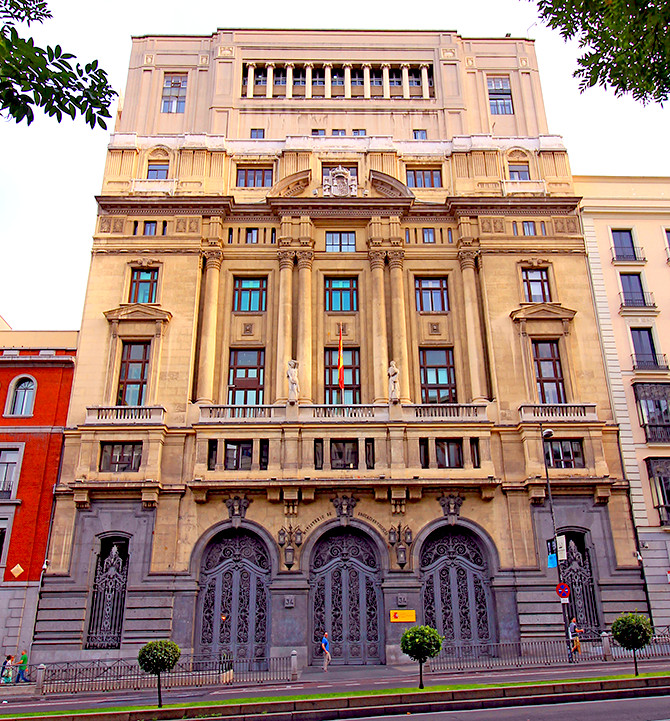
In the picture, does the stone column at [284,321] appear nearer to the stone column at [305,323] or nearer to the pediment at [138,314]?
the stone column at [305,323]

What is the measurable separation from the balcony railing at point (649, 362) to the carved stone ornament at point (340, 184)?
73.2 feet

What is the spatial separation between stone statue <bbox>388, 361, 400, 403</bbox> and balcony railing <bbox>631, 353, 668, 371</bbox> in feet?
50.8

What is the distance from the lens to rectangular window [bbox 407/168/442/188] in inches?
1933

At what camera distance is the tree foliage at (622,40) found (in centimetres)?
1385

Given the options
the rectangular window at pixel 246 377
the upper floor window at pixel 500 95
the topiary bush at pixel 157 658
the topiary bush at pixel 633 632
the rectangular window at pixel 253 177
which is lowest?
the topiary bush at pixel 157 658

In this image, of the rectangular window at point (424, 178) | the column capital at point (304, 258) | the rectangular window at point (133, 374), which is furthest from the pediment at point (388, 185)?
the rectangular window at point (133, 374)

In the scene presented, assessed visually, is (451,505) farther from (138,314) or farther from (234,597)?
(138,314)

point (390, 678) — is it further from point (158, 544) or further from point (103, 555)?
point (103, 555)

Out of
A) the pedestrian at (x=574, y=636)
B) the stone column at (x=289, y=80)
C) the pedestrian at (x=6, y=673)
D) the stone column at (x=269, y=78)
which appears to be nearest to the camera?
the pedestrian at (x=574, y=636)

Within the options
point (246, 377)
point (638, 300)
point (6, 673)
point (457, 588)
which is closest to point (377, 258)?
point (246, 377)

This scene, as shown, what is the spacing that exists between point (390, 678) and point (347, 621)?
8.24 metres

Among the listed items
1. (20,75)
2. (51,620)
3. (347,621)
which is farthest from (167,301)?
(20,75)

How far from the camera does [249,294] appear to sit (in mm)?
45469

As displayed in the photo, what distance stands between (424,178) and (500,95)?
1157 centimetres
